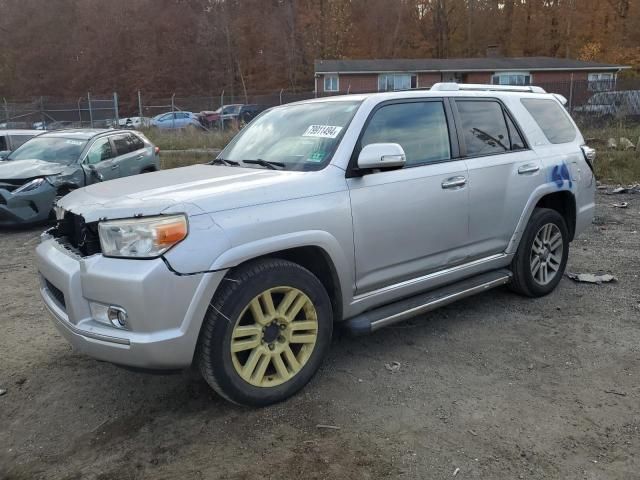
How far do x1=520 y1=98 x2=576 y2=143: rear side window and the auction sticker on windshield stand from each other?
83.1 inches

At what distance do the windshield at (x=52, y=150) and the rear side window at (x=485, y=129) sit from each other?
727 cm

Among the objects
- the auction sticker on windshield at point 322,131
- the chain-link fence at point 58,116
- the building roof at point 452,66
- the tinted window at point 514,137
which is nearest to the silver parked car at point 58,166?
the auction sticker on windshield at point 322,131

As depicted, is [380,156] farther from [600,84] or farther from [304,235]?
[600,84]


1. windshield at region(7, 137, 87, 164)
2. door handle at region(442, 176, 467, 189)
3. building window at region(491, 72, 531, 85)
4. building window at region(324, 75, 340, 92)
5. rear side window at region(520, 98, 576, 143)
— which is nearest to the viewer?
door handle at region(442, 176, 467, 189)

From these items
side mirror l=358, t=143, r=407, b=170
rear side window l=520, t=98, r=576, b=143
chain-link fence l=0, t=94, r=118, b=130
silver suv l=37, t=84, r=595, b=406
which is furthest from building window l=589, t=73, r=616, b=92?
chain-link fence l=0, t=94, r=118, b=130

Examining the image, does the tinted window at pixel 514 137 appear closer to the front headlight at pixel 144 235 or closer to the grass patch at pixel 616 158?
the front headlight at pixel 144 235

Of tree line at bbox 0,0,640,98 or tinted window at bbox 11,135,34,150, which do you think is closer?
tinted window at bbox 11,135,34,150

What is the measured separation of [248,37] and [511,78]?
29.7 meters

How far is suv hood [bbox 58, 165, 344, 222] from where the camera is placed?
293cm

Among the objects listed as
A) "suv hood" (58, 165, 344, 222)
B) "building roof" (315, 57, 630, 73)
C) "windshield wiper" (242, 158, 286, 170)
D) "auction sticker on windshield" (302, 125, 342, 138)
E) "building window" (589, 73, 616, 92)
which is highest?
"building roof" (315, 57, 630, 73)

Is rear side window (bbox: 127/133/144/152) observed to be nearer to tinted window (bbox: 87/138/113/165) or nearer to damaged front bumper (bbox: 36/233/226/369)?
tinted window (bbox: 87/138/113/165)

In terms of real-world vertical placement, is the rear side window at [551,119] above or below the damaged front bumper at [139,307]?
above

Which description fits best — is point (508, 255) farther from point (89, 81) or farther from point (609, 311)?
point (89, 81)

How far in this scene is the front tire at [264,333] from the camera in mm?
2953
